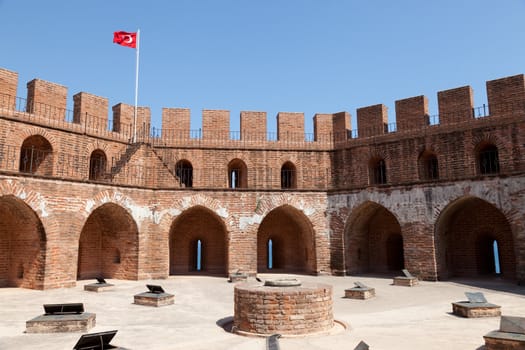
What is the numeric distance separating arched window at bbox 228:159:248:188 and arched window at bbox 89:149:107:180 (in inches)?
223

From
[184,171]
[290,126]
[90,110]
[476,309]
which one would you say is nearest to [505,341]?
[476,309]

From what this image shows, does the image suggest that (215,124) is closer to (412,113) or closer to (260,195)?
(260,195)

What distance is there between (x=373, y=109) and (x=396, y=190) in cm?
400

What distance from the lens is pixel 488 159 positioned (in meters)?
16.7

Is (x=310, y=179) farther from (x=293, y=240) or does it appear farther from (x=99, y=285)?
(x=99, y=285)

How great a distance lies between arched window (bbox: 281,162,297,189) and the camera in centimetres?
1944

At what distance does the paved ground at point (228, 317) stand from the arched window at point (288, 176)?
20.8 feet

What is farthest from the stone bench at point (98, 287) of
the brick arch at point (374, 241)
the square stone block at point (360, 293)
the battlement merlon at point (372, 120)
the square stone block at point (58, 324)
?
the battlement merlon at point (372, 120)

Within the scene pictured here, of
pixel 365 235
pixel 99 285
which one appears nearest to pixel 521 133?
pixel 365 235

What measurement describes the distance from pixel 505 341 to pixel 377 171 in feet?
43.5

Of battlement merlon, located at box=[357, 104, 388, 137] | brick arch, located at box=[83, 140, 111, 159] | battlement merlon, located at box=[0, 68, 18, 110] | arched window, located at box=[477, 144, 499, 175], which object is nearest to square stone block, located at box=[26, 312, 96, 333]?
brick arch, located at box=[83, 140, 111, 159]

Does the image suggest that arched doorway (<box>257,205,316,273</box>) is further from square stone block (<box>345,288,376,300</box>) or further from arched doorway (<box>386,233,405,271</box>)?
square stone block (<box>345,288,376,300</box>)

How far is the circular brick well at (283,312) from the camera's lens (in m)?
7.48

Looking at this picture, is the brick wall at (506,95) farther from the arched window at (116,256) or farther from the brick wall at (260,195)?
the arched window at (116,256)
